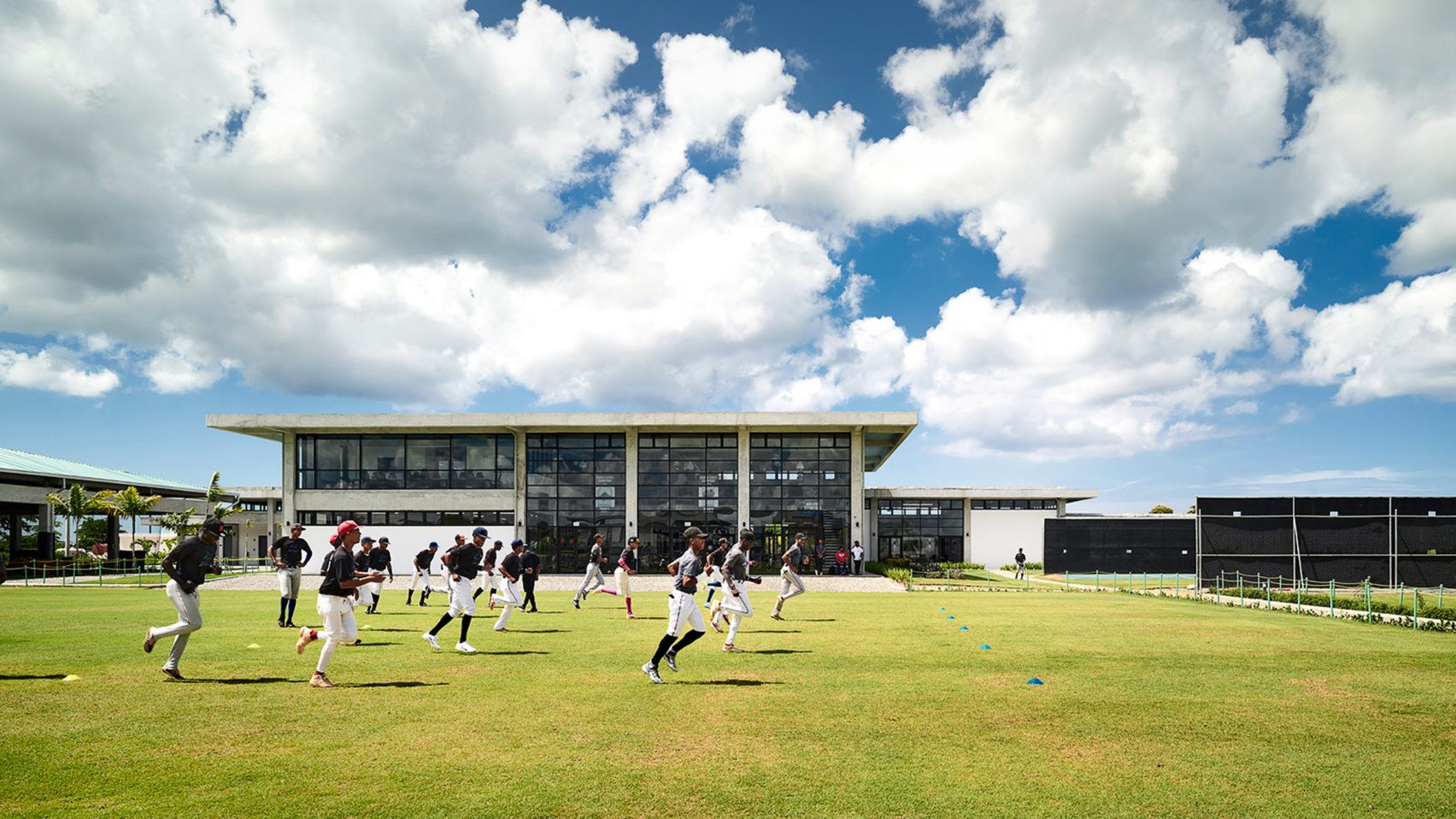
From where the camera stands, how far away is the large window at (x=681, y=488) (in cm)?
4509

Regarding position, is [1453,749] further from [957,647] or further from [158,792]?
[158,792]

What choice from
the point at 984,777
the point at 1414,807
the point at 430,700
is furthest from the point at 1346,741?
the point at 430,700

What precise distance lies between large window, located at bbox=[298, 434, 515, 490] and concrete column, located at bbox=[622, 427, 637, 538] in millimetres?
6045

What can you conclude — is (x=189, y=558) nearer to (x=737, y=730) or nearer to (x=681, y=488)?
(x=737, y=730)

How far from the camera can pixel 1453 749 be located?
788cm

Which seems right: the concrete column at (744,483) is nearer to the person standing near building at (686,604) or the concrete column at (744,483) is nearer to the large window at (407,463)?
the large window at (407,463)

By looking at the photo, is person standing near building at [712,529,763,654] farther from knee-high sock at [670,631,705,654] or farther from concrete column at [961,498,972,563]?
concrete column at [961,498,972,563]

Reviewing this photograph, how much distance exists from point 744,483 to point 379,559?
25.4 metres

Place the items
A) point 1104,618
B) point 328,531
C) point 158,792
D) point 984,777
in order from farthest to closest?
point 328,531
point 1104,618
point 984,777
point 158,792

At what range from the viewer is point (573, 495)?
4581 centimetres

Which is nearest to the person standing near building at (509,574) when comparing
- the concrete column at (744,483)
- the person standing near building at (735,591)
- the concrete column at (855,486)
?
the person standing near building at (735,591)

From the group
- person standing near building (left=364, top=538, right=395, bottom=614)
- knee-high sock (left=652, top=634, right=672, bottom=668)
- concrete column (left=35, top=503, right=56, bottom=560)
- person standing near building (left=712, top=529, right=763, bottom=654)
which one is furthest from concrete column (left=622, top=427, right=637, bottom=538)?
knee-high sock (left=652, top=634, right=672, bottom=668)

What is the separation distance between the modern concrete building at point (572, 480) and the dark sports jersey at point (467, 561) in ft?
97.0

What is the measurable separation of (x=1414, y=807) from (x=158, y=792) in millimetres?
8922
